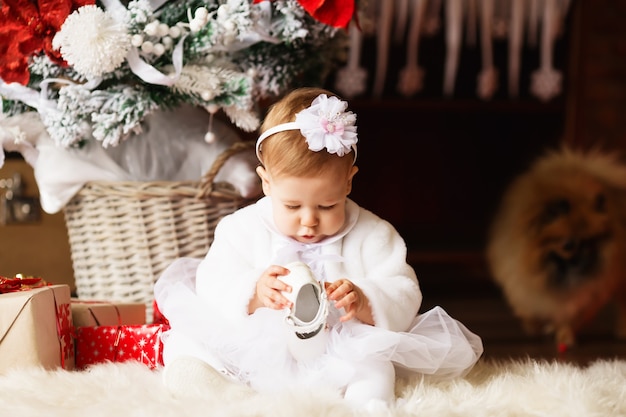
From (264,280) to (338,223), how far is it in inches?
5.5

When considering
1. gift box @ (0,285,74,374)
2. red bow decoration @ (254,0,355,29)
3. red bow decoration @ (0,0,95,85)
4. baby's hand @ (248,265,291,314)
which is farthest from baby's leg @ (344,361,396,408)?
red bow decoration @ (0,0,95,85)

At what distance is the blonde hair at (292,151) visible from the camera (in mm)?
1020

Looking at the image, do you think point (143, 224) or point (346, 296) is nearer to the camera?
point (346, 296)

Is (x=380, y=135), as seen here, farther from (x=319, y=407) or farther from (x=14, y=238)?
(x=319, y=407)

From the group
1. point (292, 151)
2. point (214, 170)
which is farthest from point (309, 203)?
point (214, 170)

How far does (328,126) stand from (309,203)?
109mm

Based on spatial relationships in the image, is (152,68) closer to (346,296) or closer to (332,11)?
(332,11)

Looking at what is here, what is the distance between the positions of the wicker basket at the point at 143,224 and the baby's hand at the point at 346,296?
464 mm

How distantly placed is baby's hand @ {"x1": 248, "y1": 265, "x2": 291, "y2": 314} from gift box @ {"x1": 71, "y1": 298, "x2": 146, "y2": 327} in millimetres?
389

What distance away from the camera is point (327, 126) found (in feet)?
3.30

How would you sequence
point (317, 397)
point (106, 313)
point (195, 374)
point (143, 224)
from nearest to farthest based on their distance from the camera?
point (317, 397)
point (195, 374)
point (106, 313)
point (143, 224)

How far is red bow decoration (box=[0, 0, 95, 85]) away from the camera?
1269 mm

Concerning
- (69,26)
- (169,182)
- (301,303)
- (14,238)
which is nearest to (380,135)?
(14,238)

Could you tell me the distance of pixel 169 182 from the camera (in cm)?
140
